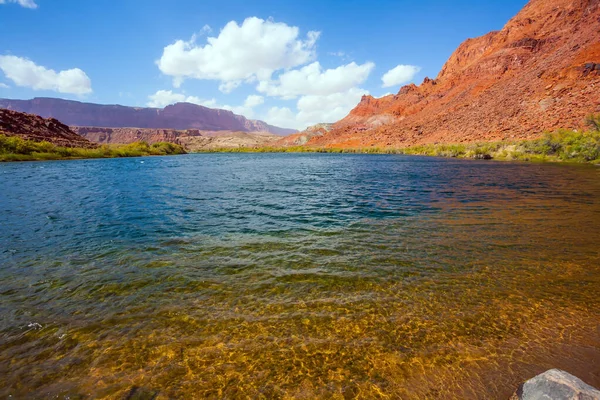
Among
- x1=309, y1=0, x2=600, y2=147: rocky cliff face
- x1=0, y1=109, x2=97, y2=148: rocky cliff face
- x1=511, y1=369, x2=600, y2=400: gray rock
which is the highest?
x1=309, y1=0, x2=600, y2=147: rocky cliff face

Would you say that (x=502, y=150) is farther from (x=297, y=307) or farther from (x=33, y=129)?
(x=33, y=129)

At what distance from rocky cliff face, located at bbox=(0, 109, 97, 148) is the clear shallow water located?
89673mm

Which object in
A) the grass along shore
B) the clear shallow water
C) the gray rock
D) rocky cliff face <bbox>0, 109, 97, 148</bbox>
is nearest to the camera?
the gray rock

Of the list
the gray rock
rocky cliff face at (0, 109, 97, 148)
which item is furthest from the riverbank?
rocky cliff face at (0, 109, 97, 148)

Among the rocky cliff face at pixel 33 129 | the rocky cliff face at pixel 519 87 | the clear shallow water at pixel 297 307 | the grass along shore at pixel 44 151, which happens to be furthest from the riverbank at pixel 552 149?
the rocky cliff face at pixel 33 129

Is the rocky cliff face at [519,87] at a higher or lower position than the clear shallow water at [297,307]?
higher

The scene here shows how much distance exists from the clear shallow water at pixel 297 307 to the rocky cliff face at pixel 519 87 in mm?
69059

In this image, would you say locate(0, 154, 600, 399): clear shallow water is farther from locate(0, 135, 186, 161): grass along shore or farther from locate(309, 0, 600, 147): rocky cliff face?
locate(309, 0, 600, 147): rocky cliff face

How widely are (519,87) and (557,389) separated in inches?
4405

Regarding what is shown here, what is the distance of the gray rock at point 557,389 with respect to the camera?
10.1 ft

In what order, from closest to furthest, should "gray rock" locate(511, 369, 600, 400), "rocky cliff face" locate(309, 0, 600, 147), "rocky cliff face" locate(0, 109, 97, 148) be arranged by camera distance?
"gray rock" locate(511, 369, 600, 400)
"rocky cliff face" locate(309, 0, 600, 147)
"rocky cliff face" locate(0, 109, 97, 148)

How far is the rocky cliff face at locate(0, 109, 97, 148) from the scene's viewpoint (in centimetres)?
7575

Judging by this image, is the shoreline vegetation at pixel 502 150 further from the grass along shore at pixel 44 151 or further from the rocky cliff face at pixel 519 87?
the rocky cliff face at pixel 519 87

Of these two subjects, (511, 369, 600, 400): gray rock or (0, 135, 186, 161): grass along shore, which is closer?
(511, 369, 600, 400): gray rock
